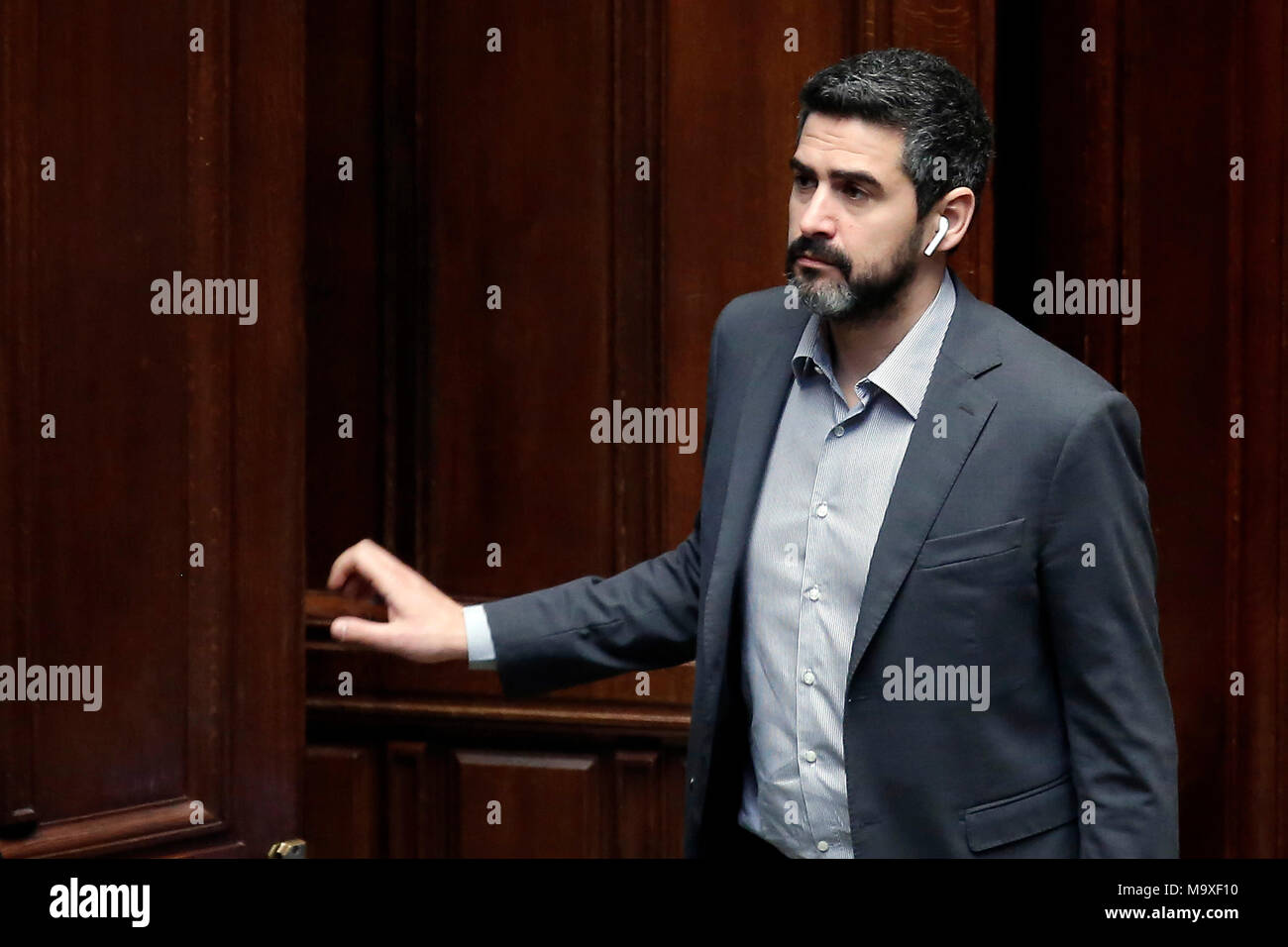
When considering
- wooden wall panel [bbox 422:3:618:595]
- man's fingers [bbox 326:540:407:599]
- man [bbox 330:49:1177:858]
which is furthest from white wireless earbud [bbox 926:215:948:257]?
wooden wall panel [bbox 422:3:618:595]

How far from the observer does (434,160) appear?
10.8 ft

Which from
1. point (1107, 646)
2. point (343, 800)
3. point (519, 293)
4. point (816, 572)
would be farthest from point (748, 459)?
point (343, 800)

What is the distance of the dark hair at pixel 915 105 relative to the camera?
6.97ft

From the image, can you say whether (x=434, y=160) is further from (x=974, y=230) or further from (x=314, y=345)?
(x=974, y=230)

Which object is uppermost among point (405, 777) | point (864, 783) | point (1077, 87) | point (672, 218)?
point (1077, 87)

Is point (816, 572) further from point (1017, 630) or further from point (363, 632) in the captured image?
point (363, 632)

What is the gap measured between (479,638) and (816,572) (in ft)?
1.57

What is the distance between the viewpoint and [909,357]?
2170mm

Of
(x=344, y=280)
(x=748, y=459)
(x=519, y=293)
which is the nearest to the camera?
(x=748, y=459)

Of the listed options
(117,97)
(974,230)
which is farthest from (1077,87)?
(117,97)

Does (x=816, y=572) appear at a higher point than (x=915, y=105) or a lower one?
lower

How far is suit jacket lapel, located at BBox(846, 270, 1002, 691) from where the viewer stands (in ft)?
6.73

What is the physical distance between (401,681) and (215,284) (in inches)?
44.6

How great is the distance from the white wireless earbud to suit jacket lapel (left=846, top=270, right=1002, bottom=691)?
118mm
